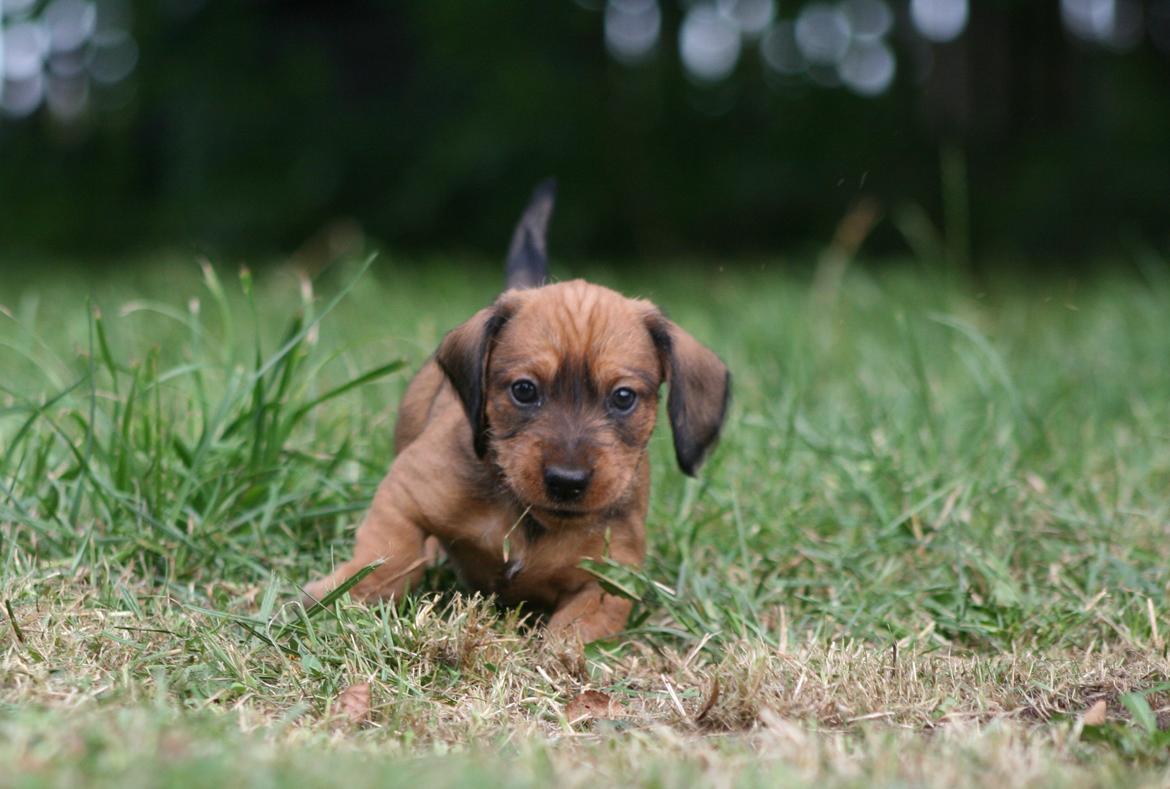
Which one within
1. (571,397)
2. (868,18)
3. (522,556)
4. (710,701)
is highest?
(868,18)

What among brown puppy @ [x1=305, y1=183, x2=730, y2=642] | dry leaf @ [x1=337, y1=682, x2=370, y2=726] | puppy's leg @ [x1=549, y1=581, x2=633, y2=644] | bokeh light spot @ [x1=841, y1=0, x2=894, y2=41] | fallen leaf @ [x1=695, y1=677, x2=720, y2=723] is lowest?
puppy's leg @ [x1=549, y1=581, x2=633, y2=644]

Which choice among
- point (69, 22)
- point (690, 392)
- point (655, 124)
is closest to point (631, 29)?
point (655, 124)

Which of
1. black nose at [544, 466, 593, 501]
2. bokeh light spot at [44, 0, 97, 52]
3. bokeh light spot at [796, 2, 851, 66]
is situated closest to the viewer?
black nose at [544, 466, 593, 501]

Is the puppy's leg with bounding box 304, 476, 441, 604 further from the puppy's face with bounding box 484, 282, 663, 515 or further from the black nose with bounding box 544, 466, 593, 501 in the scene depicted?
the black nose with bounding box 544, 466, 593, 501

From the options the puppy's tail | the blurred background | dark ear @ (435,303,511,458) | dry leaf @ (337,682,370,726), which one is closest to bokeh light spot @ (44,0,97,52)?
the blurred background

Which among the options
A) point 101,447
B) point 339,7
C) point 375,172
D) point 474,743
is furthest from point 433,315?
point 339,7

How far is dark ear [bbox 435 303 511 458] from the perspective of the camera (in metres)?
3.20

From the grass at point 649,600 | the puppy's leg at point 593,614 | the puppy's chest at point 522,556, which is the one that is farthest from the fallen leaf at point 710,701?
the puppy's chest at point 522,556

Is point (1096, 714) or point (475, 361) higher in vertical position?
point (475, 361)

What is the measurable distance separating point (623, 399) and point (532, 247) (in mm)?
1178

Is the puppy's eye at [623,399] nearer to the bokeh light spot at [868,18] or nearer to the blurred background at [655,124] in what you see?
the blurred background at [655,124]

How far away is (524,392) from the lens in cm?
317

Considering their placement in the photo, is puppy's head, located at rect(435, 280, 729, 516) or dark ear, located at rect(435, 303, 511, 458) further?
dark ear, located at rect(435, 303, 511, 458)

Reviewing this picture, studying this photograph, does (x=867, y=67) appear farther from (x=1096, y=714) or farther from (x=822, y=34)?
(x=1096, y=714)
